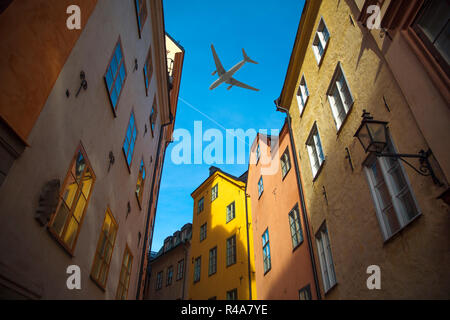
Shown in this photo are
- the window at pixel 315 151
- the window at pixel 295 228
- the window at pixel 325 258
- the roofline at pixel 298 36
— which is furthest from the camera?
the window at pixel 295 228

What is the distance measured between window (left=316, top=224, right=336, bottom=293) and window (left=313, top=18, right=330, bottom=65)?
5.74 metres

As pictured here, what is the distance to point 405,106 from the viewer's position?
598cm

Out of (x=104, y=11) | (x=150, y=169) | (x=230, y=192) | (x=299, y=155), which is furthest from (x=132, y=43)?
(x=230, y=192)

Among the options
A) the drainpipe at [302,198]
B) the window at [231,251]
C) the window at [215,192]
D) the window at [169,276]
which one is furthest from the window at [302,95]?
the window at [169,276]

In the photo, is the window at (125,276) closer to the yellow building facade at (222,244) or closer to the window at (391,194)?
the yellow building facade at (222,244)

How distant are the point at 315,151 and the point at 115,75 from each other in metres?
7.07

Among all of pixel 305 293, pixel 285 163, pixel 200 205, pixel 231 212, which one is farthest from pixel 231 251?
pixel 305 293

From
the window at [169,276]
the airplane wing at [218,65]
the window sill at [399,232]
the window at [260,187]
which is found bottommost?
the window sill at [399,232]

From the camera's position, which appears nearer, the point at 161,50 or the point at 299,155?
the point at 299,155

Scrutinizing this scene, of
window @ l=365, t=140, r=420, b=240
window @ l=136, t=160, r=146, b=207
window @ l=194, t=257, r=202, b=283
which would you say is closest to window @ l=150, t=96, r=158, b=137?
window @ l=136, t=160, r=146, b=207

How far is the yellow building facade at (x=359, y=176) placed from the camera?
536 cm

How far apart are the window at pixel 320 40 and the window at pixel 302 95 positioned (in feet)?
4.40
